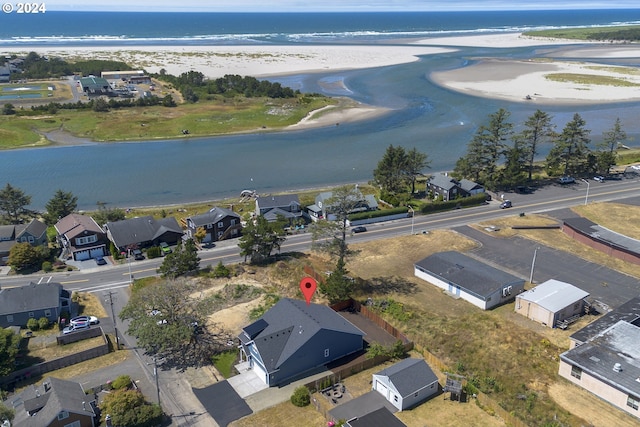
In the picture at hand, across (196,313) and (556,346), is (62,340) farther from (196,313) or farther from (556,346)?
(556,346)

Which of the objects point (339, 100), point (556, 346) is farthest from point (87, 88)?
point (556, 346)

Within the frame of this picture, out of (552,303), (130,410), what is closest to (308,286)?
(130,410)

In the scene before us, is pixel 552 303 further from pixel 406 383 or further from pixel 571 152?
pixel 571 152

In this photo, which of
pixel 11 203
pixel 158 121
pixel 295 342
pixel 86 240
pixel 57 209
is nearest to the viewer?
pixel 295 342

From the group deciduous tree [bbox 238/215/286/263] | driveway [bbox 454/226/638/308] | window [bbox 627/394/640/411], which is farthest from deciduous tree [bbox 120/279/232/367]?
driveway [bbox 454/226/638/308]

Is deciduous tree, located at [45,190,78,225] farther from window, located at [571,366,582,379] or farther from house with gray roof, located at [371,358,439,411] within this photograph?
window, located at [571,366,582,379]
